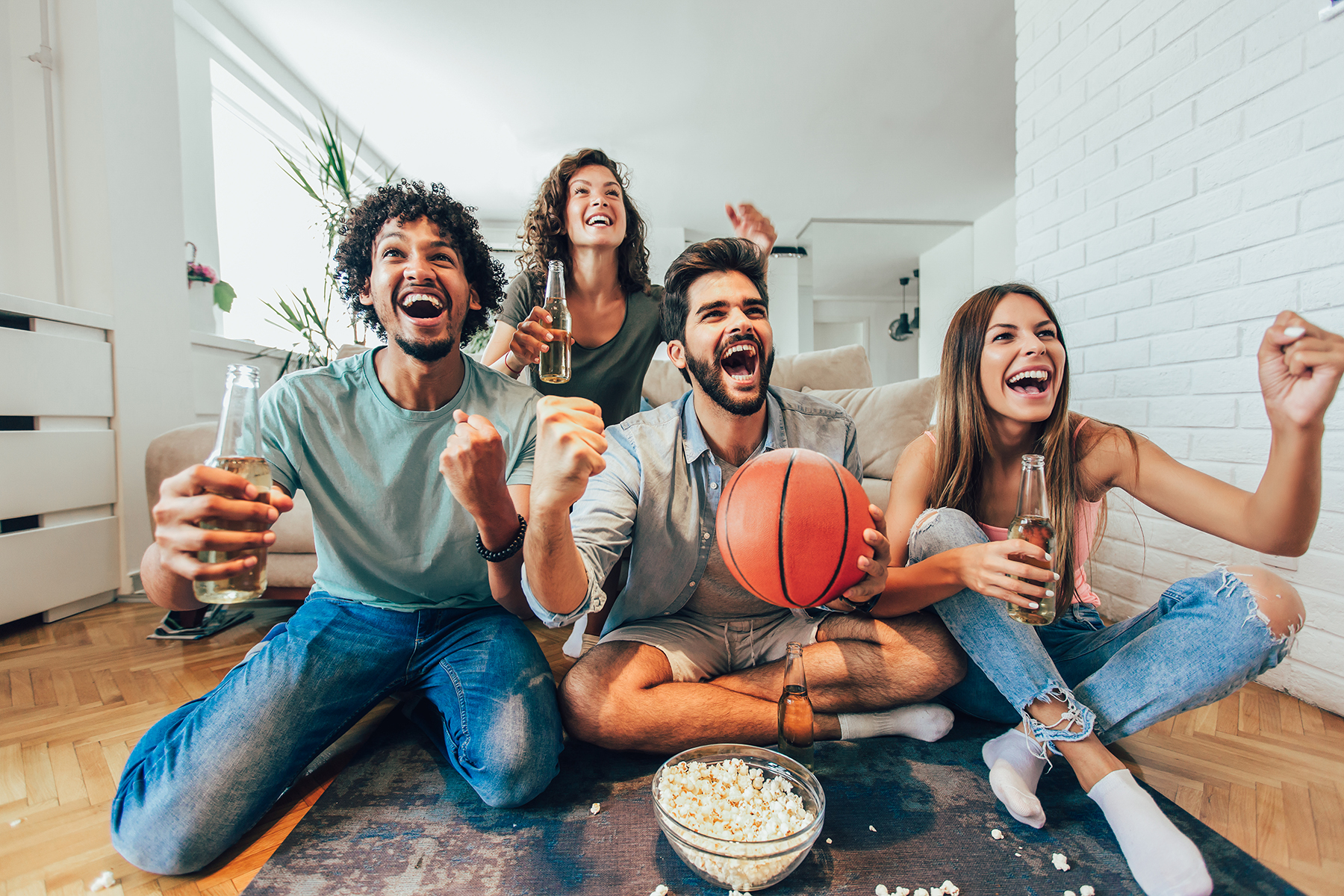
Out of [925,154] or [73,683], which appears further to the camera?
[925,154]

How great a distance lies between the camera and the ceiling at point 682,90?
3.97 m

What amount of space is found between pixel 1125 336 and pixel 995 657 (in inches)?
67.5

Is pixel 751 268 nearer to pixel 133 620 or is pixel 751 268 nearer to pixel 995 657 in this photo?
pixel 995 657

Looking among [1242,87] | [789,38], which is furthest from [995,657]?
[789,38]

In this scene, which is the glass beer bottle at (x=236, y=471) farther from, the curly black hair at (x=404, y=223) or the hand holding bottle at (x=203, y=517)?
the curly black hair at (x=404, y=223)

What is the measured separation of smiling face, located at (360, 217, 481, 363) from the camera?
1.49m

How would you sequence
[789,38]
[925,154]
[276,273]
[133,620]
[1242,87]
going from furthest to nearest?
1. [925,154]
2. [276,273]
3. [789,38]
4. [133,620]
5. [1242,87]

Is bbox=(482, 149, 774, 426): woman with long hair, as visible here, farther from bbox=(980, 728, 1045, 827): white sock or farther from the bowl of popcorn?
bbox=(980, 728, 1045, 827): white sock

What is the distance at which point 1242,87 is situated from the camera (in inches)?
74.7

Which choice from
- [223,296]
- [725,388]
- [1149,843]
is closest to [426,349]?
[725,388]

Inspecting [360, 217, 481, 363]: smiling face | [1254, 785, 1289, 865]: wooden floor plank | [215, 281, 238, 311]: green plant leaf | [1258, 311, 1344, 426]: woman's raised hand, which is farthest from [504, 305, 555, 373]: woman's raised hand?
[215, 281, 238, 311]: green plant leaf

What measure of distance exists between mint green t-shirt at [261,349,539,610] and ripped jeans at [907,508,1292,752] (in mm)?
1034

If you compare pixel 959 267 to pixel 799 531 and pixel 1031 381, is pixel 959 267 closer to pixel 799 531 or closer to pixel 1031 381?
pixel 1031 381

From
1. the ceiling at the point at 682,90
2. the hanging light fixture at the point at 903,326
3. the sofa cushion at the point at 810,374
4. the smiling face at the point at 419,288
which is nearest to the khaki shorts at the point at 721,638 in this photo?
the smiling face at the point at 419,288
